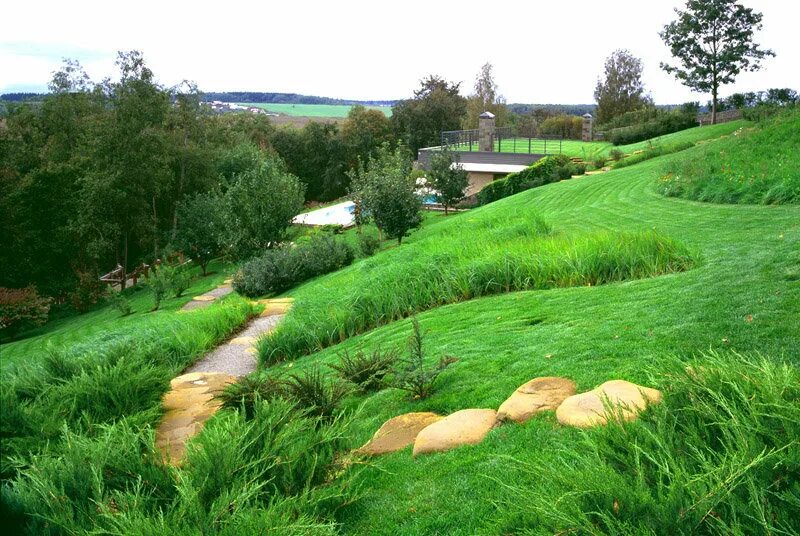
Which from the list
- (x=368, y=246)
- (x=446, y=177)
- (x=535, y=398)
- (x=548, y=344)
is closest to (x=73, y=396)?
(x=535, y=398)

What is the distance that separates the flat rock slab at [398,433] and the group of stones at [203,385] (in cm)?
113

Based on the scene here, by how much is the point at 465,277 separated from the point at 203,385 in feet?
11.4

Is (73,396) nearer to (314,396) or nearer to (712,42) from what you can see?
(314,396)

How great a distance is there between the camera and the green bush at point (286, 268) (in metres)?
13.6

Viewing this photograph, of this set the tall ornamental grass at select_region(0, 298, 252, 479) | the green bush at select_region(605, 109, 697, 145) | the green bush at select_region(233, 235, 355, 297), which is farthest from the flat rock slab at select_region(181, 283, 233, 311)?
the green bush at select_region(605, 109, 697, 145)

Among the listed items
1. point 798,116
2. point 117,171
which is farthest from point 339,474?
point 117,171

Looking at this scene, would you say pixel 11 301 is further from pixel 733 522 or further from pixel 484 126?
pixel 484 126

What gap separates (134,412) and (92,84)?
3131 centimetres

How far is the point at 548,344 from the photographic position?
4.82m

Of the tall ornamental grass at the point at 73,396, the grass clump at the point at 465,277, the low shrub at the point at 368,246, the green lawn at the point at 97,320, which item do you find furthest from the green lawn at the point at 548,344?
the green lawn at the point at 97,320

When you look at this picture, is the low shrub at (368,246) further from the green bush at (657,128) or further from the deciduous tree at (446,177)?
the green bush at (657,128)

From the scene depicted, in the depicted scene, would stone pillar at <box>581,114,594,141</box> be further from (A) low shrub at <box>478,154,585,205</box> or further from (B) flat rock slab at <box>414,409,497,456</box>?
(B) flat rock slab at <box>414,409,497,456</box>

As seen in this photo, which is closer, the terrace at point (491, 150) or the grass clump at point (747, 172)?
the grass clump at point (747, 172)

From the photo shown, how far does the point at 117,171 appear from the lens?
24516 millimetres
